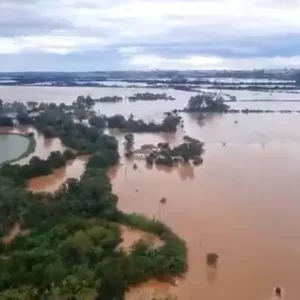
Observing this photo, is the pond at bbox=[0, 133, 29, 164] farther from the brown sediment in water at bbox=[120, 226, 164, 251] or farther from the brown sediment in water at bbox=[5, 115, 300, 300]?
the brown sediment in water at bbox=[120, 226, 164, 251]

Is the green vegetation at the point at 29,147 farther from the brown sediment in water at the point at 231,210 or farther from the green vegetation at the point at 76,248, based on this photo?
the green vegetation at the point at 76,248

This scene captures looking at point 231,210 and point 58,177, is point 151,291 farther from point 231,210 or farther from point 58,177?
point 58,177

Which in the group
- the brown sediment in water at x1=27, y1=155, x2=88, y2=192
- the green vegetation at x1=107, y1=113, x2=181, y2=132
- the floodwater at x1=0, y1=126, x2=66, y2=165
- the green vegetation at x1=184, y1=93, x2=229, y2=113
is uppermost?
the green vegetation at x1=184, y1=93, x2=229, y2=113

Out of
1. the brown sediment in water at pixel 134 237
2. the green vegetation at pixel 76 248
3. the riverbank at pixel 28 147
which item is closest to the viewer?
the green vegetation at pixel 76 248

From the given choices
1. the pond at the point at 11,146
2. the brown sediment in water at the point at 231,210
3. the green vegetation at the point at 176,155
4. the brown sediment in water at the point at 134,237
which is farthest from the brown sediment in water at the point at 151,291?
the pond at the point at 11,146

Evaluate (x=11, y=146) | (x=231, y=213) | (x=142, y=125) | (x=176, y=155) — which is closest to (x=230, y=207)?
(x=231, y=213)

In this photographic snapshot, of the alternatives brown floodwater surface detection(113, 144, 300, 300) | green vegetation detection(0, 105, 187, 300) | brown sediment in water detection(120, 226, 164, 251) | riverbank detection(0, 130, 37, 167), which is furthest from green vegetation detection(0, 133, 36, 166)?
brown sediment in water detection(120, 226, 164, 251)
